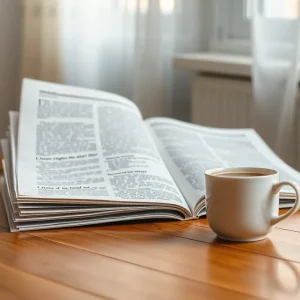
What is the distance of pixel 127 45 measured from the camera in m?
1.86

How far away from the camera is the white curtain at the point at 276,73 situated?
1488mm

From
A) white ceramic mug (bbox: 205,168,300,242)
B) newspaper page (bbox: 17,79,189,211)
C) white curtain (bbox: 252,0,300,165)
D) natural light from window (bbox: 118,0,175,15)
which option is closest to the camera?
white ceramic mug (bbox: 205,168,300,242)

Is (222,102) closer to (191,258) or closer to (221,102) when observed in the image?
(221,102)

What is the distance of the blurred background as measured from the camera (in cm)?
177

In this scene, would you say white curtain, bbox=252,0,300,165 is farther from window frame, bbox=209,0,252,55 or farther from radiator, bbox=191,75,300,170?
window frame, bbox=209,0,252,55

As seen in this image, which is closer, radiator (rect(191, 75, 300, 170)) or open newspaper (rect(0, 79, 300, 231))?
open newspaper (rect(0, 79, 300, 231))

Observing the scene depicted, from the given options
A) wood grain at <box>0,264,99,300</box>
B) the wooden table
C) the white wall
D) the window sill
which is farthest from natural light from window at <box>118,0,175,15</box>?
wood grain at <box>0,264,99,300</box>

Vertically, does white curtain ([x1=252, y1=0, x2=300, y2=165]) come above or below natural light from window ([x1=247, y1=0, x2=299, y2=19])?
below

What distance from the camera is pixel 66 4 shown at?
1.78m

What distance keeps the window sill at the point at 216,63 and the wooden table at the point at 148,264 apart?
92 cm

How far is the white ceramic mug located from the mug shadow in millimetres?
11

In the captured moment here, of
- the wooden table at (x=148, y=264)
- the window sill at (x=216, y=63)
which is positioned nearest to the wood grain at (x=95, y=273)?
the wooden table at (x=148, y=264)

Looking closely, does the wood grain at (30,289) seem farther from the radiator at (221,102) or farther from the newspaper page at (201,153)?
the radiator at (221,102)

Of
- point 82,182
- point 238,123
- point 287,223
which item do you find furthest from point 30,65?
point 287,223
